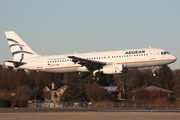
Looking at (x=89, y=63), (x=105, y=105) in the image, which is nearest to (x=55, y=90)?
(x=105, y=105)

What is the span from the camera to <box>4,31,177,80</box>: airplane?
43.3m

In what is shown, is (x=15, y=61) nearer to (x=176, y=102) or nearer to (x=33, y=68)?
(x=33, y=68)

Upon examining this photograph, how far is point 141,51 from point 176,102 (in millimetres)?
22073

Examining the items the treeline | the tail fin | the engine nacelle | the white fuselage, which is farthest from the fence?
the tail fin

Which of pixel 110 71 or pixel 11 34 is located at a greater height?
pixel 11 34

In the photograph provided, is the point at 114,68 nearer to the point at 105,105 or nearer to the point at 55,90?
the point at 105,105

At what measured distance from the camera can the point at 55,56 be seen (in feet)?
155

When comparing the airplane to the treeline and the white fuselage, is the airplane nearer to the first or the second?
the white fuselage

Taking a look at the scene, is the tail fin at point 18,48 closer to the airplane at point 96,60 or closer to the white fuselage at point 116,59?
the airplane at point 96,60

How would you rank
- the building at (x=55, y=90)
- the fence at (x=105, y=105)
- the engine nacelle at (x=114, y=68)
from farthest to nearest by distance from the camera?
1. the building at (x=55, y=90)
2. the fence at (x=105, y=105)
3. the engine nacelle at (x=114, y=68)

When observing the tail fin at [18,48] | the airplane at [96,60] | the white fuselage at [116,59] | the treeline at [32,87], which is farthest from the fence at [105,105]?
the tail fin at [18,48]

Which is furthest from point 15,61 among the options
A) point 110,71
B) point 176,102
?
point 176,102

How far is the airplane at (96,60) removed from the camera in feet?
142

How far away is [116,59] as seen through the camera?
44.0 m
